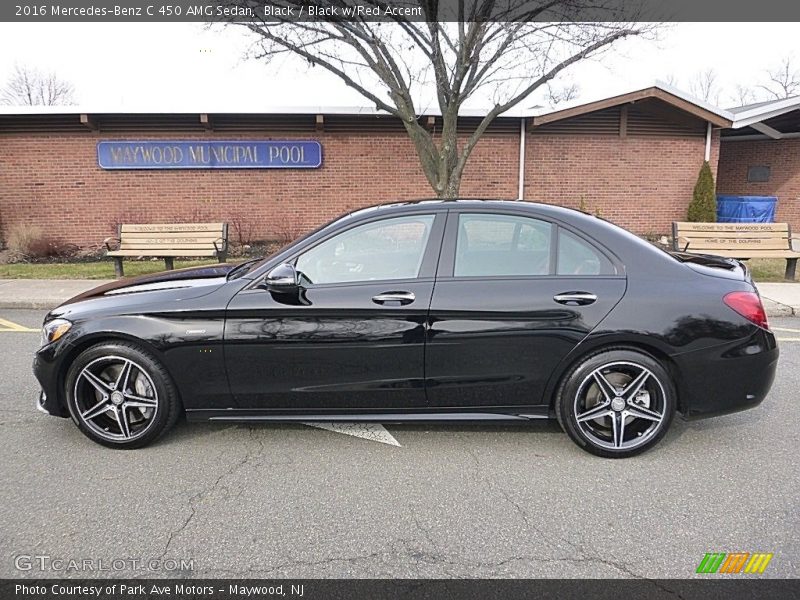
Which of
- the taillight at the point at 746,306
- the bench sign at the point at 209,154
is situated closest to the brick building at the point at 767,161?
the bench sign at the point at 209,154

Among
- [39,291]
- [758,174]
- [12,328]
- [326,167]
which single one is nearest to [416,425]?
[12,328]

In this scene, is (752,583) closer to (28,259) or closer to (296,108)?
(296,108)

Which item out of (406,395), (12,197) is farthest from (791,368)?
(12,197)

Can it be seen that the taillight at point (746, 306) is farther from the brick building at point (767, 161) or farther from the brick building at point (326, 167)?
the brick building at point (767, 161)

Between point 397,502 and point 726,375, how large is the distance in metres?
2.07

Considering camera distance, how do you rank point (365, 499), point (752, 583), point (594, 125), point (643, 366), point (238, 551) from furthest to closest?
point (594, 125) → point (643, 366) → point (365, 499) → point (238, 551) → point (752, 583)

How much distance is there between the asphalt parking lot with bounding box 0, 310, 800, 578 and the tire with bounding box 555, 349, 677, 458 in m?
0.13

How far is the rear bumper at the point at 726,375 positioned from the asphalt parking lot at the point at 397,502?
32cm

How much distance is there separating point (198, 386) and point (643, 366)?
266 cm

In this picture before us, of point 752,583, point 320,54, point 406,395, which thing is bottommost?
point 752,583

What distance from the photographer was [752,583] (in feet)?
7.22

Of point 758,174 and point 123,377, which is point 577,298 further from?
point 758,174

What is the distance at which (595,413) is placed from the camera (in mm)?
3188

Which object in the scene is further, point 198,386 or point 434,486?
point 198,386
